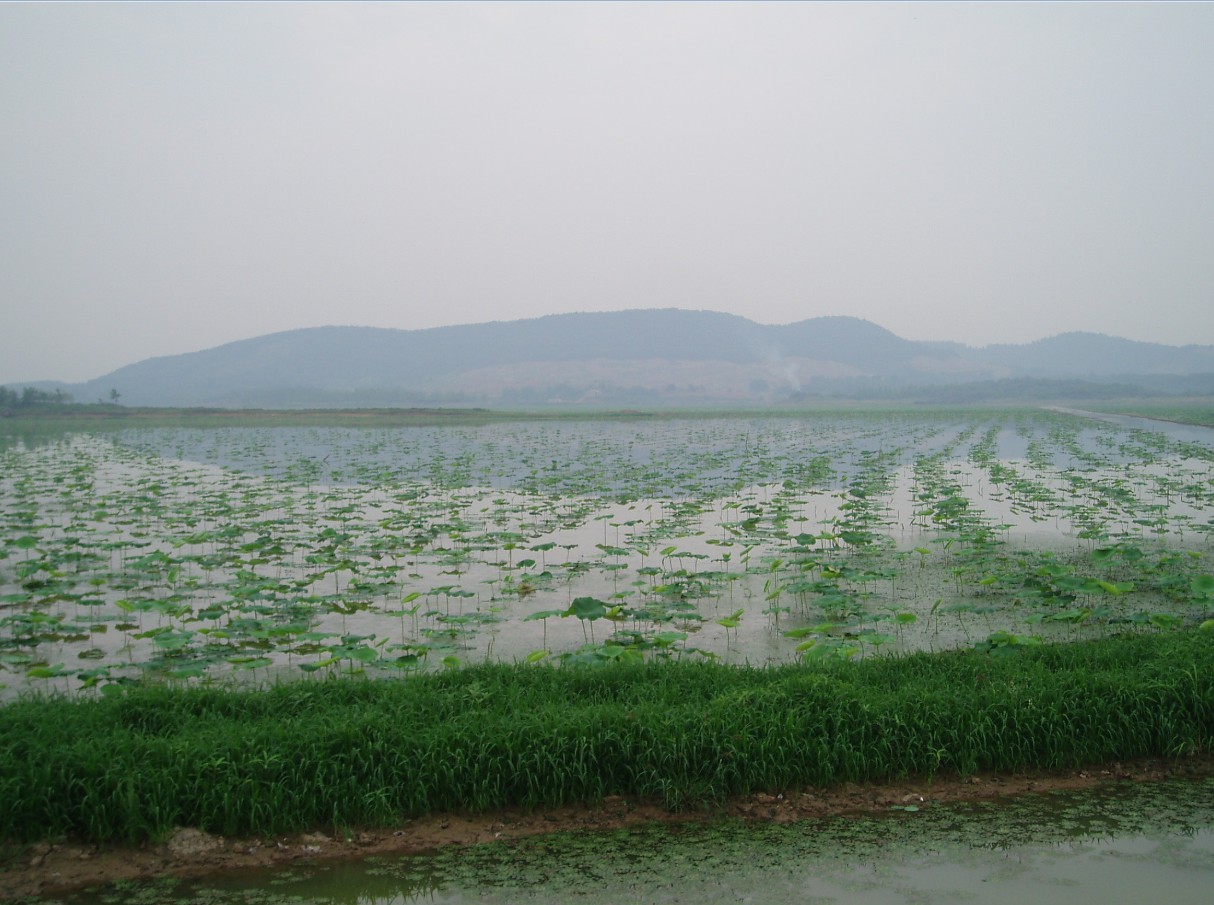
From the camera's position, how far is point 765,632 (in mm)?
7367

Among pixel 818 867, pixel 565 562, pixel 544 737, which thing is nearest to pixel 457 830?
pixel 544 737

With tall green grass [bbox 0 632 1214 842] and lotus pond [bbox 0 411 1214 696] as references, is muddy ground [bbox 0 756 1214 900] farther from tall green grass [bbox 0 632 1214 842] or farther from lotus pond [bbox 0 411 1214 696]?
lotus pond [bbox 0 411 1214 696]

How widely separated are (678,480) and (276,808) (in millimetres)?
14478

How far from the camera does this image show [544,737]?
4801 mm

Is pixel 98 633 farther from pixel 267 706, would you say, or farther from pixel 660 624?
pixel 660 624

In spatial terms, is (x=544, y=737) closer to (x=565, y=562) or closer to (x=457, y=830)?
(x=457, y=830)

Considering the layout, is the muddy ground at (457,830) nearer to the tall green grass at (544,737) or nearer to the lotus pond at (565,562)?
the tall green grass at (544,737)

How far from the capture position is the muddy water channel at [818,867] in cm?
378

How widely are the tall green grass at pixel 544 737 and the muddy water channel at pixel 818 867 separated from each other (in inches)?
15.8

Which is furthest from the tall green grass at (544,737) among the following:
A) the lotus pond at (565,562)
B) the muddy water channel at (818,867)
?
the lotus pond at (565,562)

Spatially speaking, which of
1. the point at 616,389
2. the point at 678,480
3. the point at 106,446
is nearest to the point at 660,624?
the point at 678,480

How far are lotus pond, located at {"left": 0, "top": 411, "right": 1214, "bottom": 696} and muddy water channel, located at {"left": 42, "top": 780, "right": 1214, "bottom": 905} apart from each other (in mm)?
1712

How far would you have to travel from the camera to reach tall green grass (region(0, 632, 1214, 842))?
434 centimetres

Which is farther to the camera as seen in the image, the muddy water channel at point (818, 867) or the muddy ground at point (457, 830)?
the muddy ground at point (457, 830)
